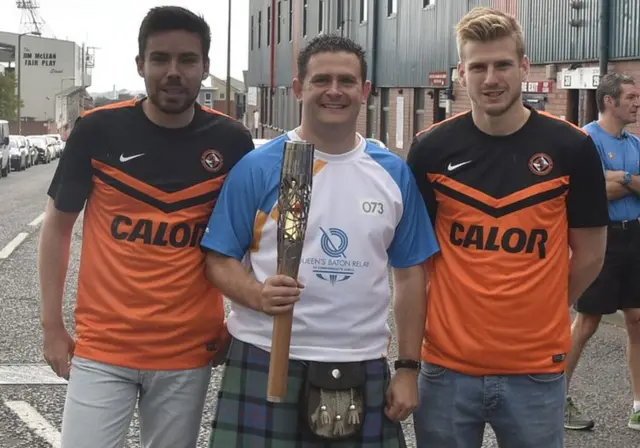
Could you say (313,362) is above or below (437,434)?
above

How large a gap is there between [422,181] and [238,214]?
0.64 m

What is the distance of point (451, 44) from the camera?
22078mm

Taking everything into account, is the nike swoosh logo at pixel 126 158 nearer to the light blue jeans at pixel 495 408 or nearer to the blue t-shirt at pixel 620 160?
the light blue jeans at pixel 495 408

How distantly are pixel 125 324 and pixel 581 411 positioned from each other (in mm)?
3794

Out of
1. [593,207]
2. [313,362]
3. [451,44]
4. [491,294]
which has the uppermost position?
[451,44]

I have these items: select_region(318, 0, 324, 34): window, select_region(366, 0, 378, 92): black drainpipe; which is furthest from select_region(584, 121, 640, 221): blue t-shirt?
select_region(318, 0, 324, 34): window

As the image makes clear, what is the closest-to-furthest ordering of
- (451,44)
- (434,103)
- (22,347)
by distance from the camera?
(22,347) → (451,44) → (434,103)

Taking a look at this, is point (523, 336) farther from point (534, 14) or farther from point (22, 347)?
point (534, 14)

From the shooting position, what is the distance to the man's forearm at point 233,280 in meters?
3.29

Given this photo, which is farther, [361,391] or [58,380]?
[58,380]

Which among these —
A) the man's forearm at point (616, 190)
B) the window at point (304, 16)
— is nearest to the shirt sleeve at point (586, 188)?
the man's forearm at point (616, 190)

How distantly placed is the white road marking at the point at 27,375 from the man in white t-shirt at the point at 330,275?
390 centimetres

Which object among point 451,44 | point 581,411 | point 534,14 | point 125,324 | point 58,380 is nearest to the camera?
point 125,324

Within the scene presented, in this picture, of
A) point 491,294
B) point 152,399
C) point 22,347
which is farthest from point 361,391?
point 22,347
